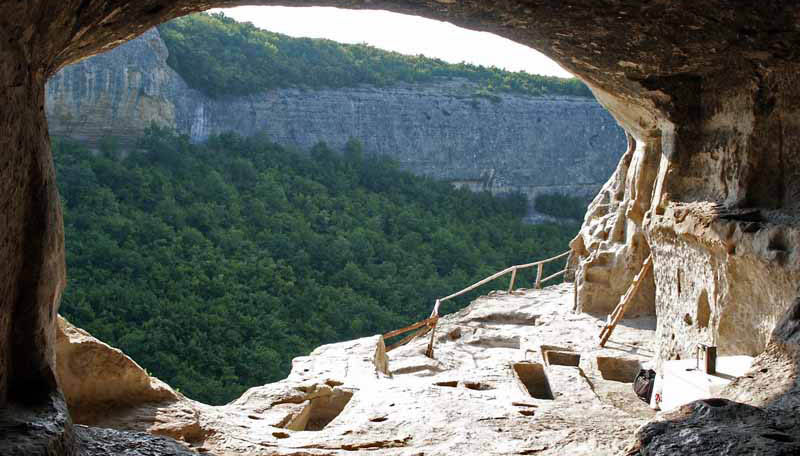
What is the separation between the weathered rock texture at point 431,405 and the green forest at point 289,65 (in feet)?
51.9

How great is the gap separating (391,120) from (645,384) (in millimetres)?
20123

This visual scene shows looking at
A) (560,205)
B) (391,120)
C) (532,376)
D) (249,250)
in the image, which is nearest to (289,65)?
(391,120)

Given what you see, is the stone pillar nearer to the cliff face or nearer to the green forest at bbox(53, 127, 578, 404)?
the green forest at bbox(53, 127, 578, 404)

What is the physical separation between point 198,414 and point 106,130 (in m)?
15.6

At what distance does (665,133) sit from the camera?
20.3ft

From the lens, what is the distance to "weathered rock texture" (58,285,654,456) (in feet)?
14.3

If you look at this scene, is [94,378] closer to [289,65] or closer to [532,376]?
[532,376]

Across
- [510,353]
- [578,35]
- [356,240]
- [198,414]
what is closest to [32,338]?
[198,414]

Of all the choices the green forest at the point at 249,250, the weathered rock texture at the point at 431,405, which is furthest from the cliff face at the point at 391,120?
the weathered rock texture at the point at 431,405

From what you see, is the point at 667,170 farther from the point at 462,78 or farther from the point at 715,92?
the point at 462,78

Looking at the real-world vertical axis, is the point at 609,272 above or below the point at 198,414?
above

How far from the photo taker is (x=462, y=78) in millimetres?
28891

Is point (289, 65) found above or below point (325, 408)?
above

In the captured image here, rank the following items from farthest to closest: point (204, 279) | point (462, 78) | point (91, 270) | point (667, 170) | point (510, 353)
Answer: point (462, 78) → point (204, 279) → point (91, 270) → point (510, 353) → point (667, 170)
